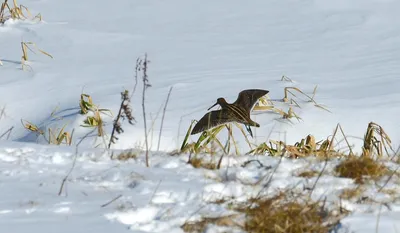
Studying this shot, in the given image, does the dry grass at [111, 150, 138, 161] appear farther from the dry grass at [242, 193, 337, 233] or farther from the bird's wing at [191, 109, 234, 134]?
the bird's wing at [191, 109, 234, 134]

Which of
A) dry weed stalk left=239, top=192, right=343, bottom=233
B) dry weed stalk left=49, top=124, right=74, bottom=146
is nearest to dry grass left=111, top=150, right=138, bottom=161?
dry weed stalk left=239, top=192, right=343, bottom=233

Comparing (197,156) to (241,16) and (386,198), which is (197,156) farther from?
(241,16)

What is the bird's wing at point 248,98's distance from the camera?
3.91m

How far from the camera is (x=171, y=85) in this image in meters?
4.69

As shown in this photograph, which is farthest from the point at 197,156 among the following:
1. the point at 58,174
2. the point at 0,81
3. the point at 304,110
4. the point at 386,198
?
the point at 0,81

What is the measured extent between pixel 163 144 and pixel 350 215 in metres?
1.62

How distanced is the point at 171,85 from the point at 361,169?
2.14m

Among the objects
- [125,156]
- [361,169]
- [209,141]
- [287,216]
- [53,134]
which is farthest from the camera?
[53,134]

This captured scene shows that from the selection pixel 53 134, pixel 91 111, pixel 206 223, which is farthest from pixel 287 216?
pixel 91 111

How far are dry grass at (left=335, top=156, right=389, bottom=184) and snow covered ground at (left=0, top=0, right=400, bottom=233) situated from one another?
11 cm

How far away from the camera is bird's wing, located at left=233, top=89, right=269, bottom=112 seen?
391cm

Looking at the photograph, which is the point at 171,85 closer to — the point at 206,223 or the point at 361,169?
the point at 361,169

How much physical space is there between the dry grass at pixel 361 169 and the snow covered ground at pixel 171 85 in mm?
113

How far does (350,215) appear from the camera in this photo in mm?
2355
